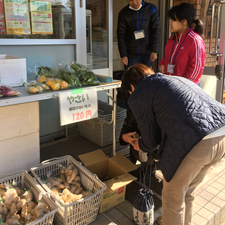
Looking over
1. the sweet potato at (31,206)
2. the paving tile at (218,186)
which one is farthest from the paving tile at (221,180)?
the sweet potato at (31,206)

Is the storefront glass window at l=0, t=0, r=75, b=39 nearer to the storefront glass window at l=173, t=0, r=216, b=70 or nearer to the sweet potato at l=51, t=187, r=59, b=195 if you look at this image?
the sweet potato at l=51, t=187, r=59, b=195

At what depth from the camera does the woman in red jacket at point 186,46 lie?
2.64 metres

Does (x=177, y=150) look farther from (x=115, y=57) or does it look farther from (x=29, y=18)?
(x=115, y=57)

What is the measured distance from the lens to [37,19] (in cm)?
291

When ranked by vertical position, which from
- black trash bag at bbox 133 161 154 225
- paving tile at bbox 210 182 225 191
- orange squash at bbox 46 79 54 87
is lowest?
paving tile at bbox 210 182 225 191

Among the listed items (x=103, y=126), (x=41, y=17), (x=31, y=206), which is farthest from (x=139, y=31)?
(x=31, y=206)

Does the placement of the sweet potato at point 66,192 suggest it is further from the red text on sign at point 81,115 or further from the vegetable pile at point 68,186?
the red text on sign at point 81,115

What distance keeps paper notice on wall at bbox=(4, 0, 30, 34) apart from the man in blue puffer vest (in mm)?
1802

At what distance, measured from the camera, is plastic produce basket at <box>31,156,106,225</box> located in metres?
1.80

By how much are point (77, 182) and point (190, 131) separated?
1286mm

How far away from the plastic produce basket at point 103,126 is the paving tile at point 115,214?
1187 millimetres

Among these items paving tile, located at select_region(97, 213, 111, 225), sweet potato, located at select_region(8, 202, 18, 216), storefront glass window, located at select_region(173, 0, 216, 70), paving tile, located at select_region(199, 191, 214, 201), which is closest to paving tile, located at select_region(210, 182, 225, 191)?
paving tile, located at select_region(199, 191, 214, 201)

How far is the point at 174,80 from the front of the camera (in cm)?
159

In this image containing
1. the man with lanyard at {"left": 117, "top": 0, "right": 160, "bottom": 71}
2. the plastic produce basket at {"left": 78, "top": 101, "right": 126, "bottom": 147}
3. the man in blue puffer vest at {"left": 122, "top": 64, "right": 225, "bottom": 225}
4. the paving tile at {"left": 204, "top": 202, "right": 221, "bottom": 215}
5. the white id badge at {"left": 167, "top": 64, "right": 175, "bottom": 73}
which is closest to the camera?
the man in blue puffer vest at {"left": 122, "top": 64, "right": 225, "bottom": 225}
